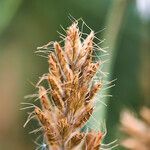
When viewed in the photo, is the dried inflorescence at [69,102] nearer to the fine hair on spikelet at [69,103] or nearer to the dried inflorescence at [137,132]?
the fine hair on spikelet at [69,103]

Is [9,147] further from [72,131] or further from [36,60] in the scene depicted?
[72,131]

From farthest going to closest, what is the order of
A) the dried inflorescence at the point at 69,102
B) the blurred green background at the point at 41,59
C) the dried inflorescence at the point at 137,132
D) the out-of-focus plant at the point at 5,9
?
the blurred green background at the point at 41,59 → the out-of-focus plant at the point at 5,9 → the dried inflorescence at the point at 137,132 → the dried inflorescence at the point at 69,102

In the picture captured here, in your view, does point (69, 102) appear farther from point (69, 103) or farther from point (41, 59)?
A: point (41, 59)

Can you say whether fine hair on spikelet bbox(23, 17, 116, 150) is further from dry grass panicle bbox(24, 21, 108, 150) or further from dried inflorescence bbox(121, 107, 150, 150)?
dried inflorescence bbox(121, 107, 150, 150)

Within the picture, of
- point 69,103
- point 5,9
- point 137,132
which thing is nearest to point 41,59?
point 5,9

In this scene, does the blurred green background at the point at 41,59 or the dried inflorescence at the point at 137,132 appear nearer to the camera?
the dried inflorescence at the point at 137,132

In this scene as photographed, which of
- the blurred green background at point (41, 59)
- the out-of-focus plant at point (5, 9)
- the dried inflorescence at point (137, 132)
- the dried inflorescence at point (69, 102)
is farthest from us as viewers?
the blurred green background at point (41, 59)

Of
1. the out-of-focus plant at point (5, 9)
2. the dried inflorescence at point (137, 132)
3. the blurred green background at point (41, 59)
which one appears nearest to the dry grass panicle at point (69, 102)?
the dried inflorescence at point (137, 132)
